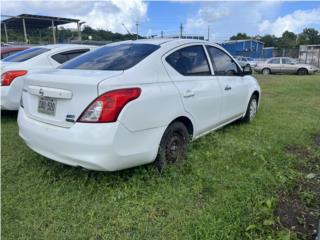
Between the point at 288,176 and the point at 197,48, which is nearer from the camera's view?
the point at 288,176

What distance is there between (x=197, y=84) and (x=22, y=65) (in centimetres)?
356

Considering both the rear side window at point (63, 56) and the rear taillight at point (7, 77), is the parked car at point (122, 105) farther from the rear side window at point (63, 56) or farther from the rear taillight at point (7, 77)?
the rear side window at point (63, 56)

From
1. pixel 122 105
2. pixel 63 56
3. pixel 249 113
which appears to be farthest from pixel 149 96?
pixel 63 56

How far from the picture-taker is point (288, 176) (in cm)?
333

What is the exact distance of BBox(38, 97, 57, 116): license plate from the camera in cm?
278

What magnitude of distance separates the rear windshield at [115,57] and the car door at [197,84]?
12.2 inches

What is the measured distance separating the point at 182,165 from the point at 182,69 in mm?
1158

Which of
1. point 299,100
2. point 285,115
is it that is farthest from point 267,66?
point 285,115

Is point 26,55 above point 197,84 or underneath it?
above

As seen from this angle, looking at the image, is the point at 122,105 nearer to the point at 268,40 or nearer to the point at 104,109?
the point at 104,109

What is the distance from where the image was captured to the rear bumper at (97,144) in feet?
8.32

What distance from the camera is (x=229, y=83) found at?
4.39 metres

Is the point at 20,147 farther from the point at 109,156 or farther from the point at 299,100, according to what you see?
the point at 299,100

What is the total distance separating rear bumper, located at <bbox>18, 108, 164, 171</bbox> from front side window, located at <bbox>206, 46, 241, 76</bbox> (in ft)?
5.67
